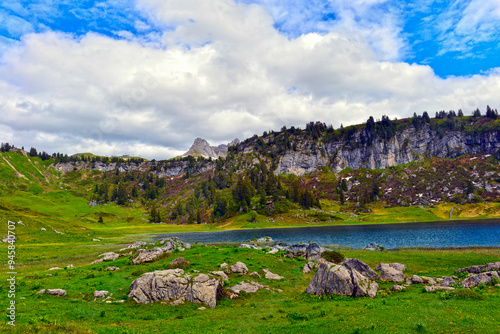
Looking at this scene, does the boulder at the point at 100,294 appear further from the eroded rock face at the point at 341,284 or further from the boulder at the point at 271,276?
the eroded rock face at the point at 341,284

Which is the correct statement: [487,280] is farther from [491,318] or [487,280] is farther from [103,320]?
[103,320]

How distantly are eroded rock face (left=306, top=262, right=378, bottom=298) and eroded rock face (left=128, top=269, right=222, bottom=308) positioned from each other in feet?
41.4

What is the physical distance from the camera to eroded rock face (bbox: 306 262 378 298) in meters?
31.1

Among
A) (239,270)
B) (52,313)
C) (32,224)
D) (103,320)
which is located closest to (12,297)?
(52,313)

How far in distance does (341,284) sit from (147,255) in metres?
34.3

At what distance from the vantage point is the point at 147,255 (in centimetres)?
4800

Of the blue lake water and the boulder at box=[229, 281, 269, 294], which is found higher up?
the boulder at box=[229, 281, 269, 294]

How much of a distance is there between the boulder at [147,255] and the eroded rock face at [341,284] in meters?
28.5

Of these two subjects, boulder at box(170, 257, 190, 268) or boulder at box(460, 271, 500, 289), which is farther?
boulder at box(170, 257, 190, 268)

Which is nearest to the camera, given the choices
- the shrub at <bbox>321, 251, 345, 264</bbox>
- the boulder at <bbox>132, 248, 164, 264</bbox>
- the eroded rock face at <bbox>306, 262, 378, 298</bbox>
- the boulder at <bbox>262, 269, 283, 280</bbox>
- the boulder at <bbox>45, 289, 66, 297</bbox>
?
the boulder at <bbox>45, 289, 66, 297</bbox>

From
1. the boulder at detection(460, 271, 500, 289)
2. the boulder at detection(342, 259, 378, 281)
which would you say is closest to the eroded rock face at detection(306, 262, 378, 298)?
the boulder at detection(342, 259, 378, 281)

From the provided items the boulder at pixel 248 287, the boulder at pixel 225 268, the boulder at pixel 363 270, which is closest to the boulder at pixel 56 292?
the boulder at pixel 248 287

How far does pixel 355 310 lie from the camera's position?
2462 centimetres

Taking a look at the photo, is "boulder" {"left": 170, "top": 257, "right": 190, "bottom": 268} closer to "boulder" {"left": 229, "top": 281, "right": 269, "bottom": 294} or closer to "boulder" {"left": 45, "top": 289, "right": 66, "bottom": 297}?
"boulder" {"left": 229, "top": 281, "right": 269, "bottom": 294}
